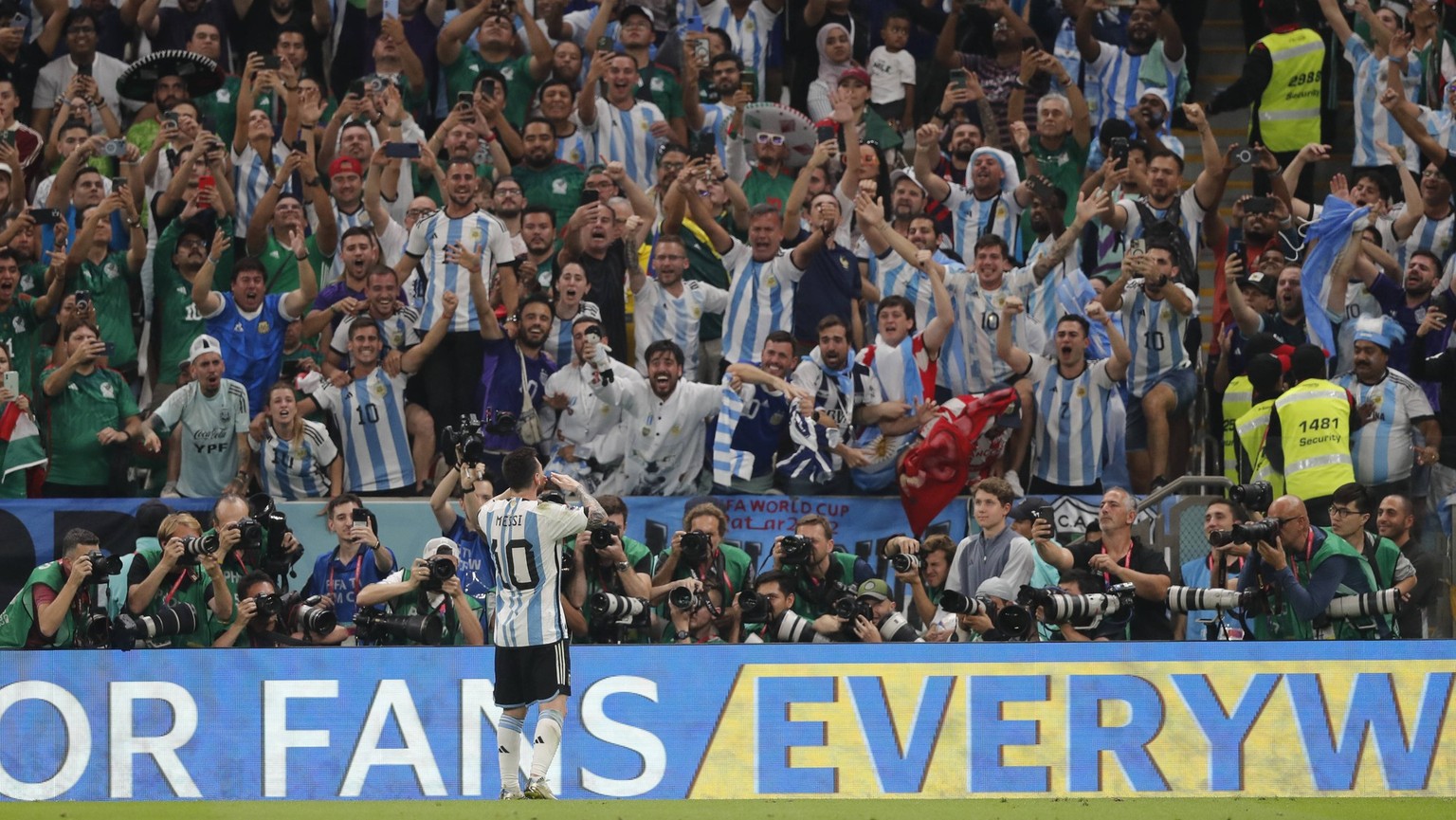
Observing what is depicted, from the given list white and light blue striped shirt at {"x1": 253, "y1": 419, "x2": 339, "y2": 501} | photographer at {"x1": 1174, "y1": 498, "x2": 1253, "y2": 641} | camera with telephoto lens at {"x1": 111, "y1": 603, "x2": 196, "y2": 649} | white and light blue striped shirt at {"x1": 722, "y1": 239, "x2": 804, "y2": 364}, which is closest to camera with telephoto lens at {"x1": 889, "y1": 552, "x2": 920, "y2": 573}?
photographer at {"x1": 1174, "y1": 498, "x2": 1253, "y2": 641}

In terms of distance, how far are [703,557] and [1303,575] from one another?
3.41 metres

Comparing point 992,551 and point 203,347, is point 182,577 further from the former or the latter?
point 992,551

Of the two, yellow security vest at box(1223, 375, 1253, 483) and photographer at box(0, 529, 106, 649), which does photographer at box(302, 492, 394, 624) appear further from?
yellow security vest at box(1223, 375, 1253, 483)

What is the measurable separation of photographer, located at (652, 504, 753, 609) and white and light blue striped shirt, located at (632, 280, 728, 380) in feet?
7.43

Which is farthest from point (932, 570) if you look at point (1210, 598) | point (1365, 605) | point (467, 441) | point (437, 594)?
point (467, 441)

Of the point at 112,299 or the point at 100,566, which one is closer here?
the point at 100,566

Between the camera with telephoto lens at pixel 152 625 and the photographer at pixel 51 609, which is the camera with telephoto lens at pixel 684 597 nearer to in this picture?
the camera with telephoto lens at pixel 152 625

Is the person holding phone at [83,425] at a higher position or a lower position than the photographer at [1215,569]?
higher

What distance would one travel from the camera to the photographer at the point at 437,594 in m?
10.8

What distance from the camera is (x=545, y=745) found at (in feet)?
31.2

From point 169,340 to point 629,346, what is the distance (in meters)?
3.32

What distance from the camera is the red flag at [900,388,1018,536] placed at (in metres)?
12.9

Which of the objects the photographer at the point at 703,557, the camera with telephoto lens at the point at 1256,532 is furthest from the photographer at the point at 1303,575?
the photographer at the point at 703,557

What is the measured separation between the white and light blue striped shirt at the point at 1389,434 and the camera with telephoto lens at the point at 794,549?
3.94 m
